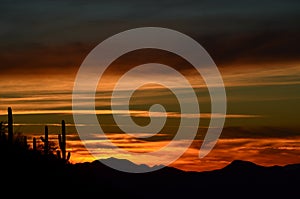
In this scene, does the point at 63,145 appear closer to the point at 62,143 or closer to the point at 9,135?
the point at 62,143

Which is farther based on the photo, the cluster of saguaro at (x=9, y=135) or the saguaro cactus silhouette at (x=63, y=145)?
the saguaro cactus silhouette at (x=63, y=145)

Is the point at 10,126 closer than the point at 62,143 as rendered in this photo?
Yes

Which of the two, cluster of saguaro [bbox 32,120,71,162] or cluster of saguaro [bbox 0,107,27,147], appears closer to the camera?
cluster of saguaro [bbox 0,107,27,147]

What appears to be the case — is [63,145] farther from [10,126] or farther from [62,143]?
[10,126]

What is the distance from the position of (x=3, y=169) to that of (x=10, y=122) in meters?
7.57

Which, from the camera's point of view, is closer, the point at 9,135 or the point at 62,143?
the point at 9,135

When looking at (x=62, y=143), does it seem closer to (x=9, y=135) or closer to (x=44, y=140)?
(x=44, y=140)

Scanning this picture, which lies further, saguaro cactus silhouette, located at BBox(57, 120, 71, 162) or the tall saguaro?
saguaro cactus silhouette, located at BBox(57, 120, 71, 162)

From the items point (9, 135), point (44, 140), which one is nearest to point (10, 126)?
point (9, 135)

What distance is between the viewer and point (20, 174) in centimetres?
2409

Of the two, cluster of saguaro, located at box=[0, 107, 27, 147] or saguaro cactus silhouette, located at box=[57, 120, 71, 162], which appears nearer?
cluster of saguaro, located at box=[0, 107, 27, 147]

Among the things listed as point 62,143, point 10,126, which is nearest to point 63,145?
point 62,143

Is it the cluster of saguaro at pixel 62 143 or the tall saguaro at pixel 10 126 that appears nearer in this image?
the tall saguaro at pixel 10 126

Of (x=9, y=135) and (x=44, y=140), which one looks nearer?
(x=9, y=135)
